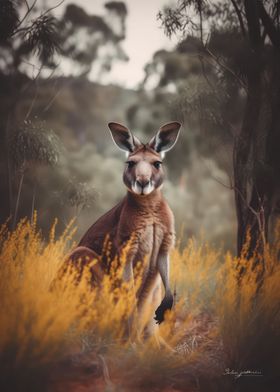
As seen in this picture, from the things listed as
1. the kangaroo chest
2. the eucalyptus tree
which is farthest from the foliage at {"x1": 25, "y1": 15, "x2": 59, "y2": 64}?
the kangaroo chest

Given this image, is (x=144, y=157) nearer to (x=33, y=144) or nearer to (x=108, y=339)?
(x=108, y=339)

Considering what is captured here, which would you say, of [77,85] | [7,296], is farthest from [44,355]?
[77,85]

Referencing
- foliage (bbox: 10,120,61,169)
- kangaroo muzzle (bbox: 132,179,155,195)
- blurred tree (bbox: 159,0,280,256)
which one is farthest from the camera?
foliage (bbox: 10,120,61,169)

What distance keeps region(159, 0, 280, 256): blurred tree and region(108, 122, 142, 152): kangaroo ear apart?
1.63 m

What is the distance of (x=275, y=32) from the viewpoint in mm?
4641

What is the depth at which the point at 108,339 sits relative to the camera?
322 cm

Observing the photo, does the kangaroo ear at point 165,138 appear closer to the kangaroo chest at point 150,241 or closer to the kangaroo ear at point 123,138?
the kangaroo ear at point 123,138

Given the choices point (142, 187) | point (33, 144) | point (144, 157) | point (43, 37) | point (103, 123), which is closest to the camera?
point (142, 187)

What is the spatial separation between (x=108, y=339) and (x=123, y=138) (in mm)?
1711

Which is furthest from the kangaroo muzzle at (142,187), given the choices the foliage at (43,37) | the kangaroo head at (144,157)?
the foliage at (43,37)

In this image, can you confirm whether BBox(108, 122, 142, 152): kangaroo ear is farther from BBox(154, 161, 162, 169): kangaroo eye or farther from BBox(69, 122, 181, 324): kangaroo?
BBox(154, 161, 162, 169): kangaroo eye

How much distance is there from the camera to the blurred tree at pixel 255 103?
461 centimetres

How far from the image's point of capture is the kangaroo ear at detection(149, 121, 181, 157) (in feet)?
11.5

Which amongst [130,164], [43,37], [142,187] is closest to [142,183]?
[142,187]
